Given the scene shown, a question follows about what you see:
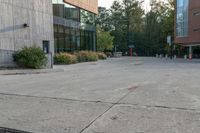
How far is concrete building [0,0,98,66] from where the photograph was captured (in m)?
18.8

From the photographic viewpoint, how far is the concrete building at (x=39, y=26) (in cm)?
1877

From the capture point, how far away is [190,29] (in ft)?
143

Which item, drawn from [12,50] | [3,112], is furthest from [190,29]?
[3,112]

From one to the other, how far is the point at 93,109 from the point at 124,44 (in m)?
63.7

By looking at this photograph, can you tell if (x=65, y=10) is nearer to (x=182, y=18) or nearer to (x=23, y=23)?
(x=23, y=23)

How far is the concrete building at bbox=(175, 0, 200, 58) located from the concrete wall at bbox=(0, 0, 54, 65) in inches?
1035

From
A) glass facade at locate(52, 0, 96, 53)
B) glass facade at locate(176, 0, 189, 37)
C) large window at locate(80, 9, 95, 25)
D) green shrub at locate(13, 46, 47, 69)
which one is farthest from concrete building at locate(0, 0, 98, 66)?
glass facade at locate(176, 0, 189, 37)

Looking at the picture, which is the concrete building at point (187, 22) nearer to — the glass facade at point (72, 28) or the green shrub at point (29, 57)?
the glass facade at point (72, 28)

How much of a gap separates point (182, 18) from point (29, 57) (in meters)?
34.2

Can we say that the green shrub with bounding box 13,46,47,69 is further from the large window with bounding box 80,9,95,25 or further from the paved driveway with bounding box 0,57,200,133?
the large window with bounding box 80,9,95,25

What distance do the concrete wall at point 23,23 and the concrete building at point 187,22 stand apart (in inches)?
1035

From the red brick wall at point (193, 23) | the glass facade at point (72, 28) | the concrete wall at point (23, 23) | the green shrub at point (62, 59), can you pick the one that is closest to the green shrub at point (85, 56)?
the glass facade at point (72, 28)

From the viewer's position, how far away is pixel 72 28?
1318 inches

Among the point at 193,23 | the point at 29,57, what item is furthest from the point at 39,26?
the point at 193,23
